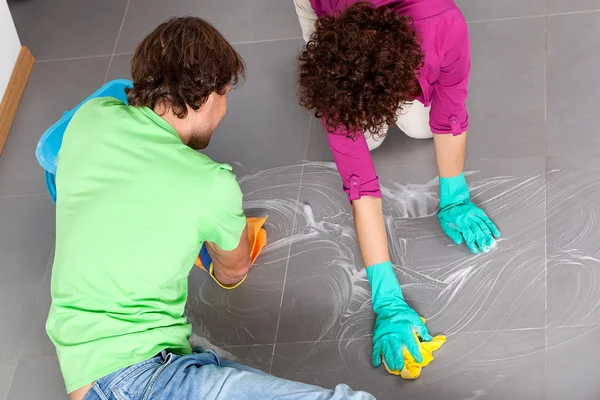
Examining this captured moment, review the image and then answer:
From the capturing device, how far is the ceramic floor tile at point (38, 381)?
1.97 meters

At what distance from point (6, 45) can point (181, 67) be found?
4.40ft

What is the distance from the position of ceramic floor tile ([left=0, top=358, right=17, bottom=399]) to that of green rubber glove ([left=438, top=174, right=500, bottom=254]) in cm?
117

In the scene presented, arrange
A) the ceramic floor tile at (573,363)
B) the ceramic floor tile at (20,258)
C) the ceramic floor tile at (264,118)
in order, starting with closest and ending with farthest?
the ceramic floor tile at (573,363) → the ceramic floor tile at (20,258) → the ceramic floor tile at (264,118)

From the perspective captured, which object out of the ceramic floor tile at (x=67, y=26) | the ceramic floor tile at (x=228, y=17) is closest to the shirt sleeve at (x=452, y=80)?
the ceramic floor tile at (x=228, y=17)

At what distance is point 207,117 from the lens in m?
1.64

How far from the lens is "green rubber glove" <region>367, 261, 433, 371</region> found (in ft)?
5.83

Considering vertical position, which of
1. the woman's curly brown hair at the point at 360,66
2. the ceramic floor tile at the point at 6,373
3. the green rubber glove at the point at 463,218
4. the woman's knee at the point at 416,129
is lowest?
the ceramic floor tile at the point at 6,373

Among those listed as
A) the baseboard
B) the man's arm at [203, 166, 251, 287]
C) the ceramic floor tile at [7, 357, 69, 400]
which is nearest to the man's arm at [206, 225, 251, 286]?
the man's arm at [203, 166, 251, 287]

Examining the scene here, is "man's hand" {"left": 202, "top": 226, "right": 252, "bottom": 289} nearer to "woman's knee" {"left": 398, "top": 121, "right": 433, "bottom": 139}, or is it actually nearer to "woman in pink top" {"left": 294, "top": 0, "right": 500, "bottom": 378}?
"woman in pink top" {"left": 294, "top": 0, "right": 500, "bottom": 378}

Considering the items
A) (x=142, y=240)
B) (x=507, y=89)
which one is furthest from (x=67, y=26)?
(x=142, y=240)

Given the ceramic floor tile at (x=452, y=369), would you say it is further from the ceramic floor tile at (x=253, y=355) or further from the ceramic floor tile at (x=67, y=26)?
the ceramic floor tile at (x=67, y=26)

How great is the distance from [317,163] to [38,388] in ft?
3.13

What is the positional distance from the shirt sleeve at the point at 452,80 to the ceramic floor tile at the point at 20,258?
1167 mm

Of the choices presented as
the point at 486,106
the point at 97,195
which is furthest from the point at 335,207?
the point at 97,195
